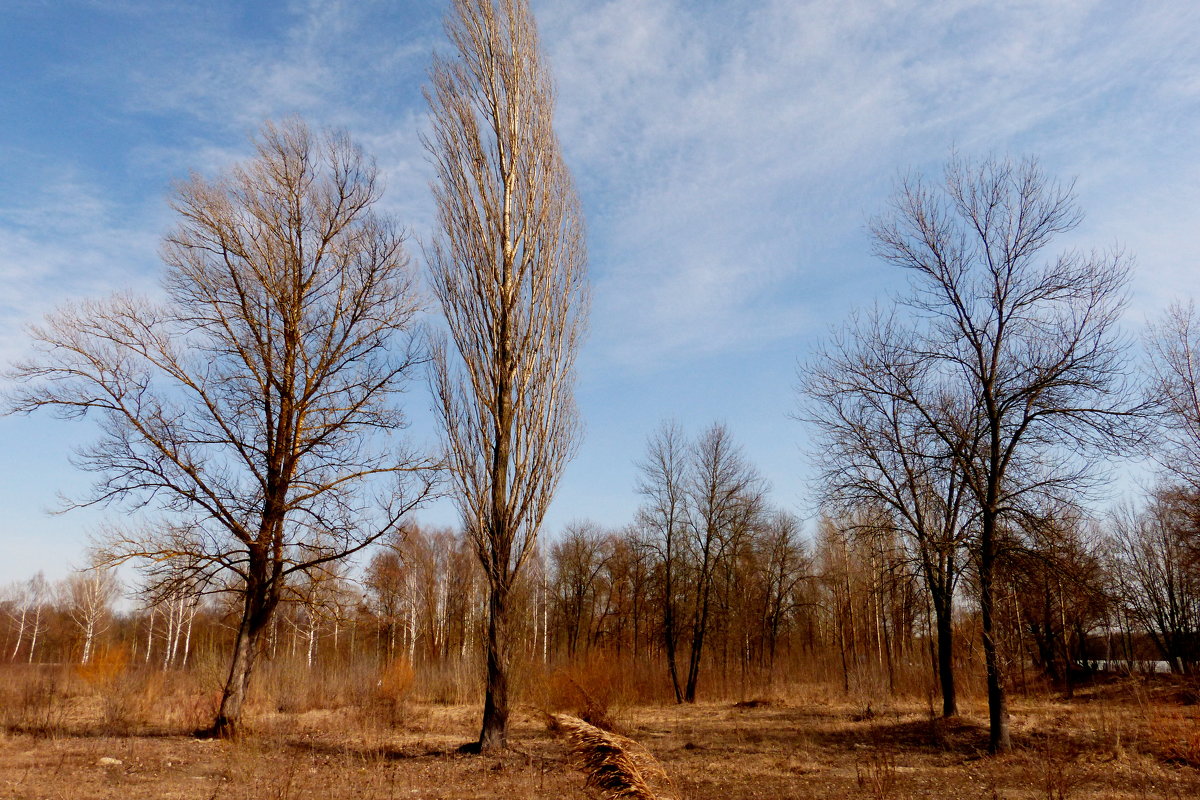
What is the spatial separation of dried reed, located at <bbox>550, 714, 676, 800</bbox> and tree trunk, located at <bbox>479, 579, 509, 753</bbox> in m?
8.58

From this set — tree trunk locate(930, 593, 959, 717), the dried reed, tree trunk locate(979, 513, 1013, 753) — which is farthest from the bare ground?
the dried reed

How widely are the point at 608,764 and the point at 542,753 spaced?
9.90m

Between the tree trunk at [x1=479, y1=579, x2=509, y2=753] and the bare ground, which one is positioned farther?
the tree trunk at [x1=479, y1=579, x2=509, y2=753]

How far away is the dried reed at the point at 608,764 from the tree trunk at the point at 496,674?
8.58 meters

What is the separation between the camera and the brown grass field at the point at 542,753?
899 cm

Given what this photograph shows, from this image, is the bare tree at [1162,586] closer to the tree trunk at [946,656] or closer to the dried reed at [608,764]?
the tree trunk at [946,656]

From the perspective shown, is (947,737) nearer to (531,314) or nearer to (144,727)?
(531,314)

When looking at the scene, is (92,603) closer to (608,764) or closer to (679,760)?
(679,760)

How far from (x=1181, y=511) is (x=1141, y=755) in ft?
29.8

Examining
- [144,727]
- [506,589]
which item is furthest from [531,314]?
[144,727]

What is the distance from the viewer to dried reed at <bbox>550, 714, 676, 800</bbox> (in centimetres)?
288

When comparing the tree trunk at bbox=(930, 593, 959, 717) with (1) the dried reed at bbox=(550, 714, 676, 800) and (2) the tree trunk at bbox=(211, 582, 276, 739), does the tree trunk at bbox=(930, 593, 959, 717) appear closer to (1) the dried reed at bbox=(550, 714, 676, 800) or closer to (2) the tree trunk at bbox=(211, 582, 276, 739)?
(2) the tree trunk at bbox=(211, 582, 276, 739)

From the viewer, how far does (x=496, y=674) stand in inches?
441

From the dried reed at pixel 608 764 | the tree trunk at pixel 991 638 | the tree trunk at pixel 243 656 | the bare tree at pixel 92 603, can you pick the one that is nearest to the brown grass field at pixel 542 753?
the tree trunk at pixel 991 638
